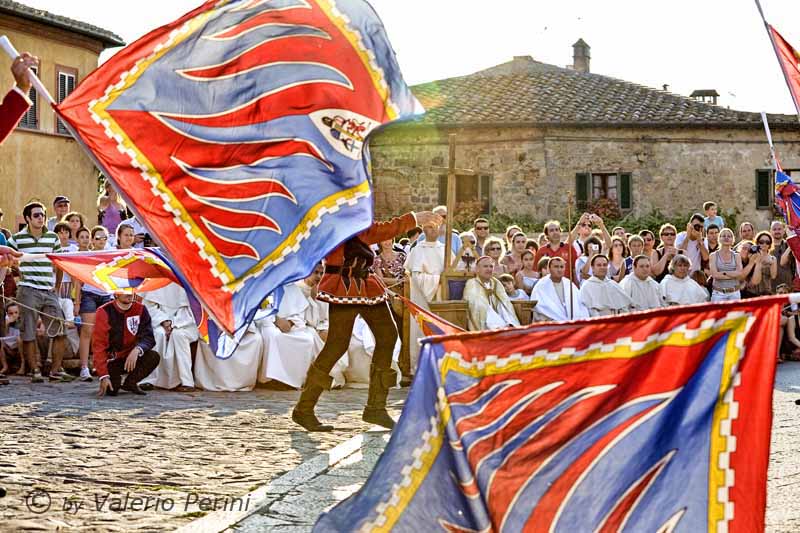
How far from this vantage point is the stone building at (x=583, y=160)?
117ft

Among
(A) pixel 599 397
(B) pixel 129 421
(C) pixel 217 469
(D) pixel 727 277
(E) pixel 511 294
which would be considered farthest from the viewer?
(D) pixel 727 277

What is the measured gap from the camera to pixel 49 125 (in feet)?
98.0

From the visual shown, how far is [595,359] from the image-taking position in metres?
3.73

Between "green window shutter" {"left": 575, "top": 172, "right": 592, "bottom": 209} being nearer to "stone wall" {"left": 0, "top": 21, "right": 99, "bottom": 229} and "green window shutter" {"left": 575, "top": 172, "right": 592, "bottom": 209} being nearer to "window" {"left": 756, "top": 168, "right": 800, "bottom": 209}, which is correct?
"window" {"left": 756, "top": 168, "right": 800, "bottom": 209}

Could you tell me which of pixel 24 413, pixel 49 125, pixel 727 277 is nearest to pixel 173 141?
pixel 24 413

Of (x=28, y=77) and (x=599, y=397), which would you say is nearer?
(x=599, y=397)

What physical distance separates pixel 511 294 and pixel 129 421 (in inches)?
241

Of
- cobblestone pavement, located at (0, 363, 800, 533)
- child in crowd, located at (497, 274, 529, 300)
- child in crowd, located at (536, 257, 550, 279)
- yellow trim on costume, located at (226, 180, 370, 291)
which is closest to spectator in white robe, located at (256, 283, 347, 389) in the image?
cobblestone pavement, located at (0, 363, 800, 533)

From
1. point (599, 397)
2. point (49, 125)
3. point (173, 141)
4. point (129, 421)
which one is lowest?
point (129, 421)

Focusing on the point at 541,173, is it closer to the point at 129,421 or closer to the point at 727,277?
the point at 727,277

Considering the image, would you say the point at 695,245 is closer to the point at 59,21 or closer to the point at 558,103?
the point at 59,21

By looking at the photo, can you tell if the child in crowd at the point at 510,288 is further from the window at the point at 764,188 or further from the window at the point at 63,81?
the window at the point at 764,188

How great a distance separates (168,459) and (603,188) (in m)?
29.6

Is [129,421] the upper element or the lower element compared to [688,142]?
Answer: lower
